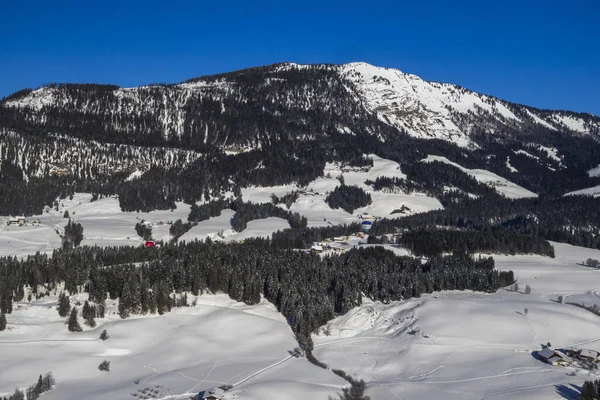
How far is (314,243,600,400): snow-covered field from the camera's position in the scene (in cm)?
6406

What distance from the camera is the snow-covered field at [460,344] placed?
A: 6406 cm

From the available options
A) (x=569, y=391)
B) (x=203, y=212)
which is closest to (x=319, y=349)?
(x=569, y=391)

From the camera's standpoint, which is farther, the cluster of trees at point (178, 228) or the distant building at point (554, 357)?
the cluster of trees at point (178, 228)

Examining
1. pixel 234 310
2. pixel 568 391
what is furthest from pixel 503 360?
pixel 234 310

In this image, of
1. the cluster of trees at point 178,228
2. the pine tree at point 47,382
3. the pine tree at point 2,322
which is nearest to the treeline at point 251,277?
the pine tree at point 2,322

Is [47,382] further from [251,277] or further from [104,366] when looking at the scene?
[251,277]

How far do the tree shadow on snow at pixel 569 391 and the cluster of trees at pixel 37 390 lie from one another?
5274 centimetres

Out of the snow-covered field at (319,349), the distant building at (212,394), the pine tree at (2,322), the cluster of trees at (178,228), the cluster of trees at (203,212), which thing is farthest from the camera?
the cluster of trees at (203,212)

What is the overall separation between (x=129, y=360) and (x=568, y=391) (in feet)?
165

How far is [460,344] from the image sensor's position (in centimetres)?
7988

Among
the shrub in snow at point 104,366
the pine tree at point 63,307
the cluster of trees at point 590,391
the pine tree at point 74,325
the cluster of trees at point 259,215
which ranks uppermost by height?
the cluster of trees at point 259,215

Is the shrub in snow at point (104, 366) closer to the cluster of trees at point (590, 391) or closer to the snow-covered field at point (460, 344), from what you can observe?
the snow-covered field at point (460, 344)

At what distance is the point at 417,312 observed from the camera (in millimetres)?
91500

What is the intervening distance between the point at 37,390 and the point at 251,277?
1856 inches
